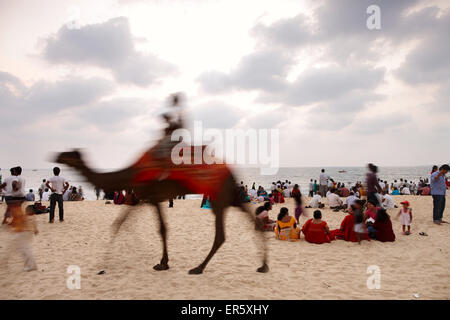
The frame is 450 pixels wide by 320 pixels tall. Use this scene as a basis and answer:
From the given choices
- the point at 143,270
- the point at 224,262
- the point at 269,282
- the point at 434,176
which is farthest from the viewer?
the point at 434,176

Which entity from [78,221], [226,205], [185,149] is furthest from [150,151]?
[78,221]

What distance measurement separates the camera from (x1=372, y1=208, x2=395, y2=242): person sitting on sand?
26.8ft

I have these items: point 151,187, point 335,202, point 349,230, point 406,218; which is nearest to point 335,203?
point 335,202

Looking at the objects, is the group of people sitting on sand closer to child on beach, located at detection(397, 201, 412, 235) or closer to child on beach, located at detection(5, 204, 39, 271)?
child on beach, located at detection(397, 201, 412, 235)

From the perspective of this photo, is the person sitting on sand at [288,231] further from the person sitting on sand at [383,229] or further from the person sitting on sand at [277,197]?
the person sitting on sand at [277,197]

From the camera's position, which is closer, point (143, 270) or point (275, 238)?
point (143, 270)

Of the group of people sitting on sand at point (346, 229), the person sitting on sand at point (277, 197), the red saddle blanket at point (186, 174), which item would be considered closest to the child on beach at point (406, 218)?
the group of people sitting on sand at point (346, 229)

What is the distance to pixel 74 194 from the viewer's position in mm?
20594

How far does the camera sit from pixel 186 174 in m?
4.52

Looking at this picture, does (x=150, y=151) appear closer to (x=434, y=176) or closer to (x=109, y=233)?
(x=109, y=233)

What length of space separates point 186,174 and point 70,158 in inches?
69.2

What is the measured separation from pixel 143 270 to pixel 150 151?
2.50 m

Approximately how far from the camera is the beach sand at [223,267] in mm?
4512

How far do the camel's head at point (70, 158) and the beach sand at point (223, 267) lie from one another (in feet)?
4.14
